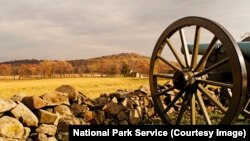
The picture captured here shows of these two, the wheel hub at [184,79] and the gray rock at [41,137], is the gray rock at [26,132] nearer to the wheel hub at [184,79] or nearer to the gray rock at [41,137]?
the gray rock at [41,137]

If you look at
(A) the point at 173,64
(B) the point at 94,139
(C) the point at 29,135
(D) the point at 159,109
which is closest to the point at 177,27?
(A) the point at 173,64

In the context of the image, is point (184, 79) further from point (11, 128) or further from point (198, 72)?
point (11, 128)

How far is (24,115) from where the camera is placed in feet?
20.9

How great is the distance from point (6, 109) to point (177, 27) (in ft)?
9.59

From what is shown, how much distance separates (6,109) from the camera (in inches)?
240

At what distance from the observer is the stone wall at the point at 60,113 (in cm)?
619

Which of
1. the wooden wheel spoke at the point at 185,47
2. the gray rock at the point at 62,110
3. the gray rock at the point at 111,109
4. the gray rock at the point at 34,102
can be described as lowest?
the gray rock at the point at 111,109

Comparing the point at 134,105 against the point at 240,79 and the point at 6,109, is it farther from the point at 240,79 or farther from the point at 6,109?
the point at 240,79

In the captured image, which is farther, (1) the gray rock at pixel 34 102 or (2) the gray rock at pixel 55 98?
(2) the gray rock at pixel 55 98

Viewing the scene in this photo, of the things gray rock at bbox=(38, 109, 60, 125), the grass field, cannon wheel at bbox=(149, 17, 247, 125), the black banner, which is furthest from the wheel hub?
the grass field

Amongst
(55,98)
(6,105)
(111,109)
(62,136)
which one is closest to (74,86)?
(111,109)

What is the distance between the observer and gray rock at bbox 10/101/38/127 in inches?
248

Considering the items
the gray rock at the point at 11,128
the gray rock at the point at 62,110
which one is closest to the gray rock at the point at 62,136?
the gray rock at the point at 62,110

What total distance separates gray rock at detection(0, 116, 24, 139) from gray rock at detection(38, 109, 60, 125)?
48 cm
